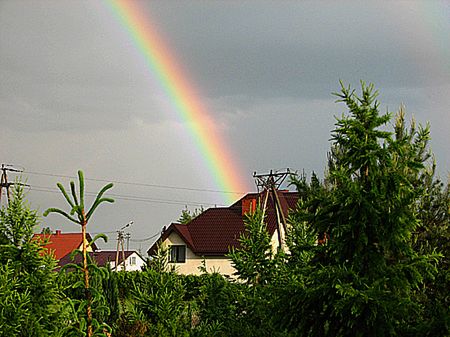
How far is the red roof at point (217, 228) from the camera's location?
39.3m

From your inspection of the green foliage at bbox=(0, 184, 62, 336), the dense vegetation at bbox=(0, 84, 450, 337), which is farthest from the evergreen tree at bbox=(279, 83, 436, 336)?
the green foliage at bbox=(0, 184, 62, 336)

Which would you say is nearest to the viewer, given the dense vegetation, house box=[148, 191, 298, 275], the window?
the dense vegetation

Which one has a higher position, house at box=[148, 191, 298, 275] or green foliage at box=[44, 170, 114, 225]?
house at box=[148, 191, 298, 275]

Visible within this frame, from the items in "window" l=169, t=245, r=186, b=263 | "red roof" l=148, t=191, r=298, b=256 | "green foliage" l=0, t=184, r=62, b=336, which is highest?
"red roof" l=148, t=191, r=298, b=256

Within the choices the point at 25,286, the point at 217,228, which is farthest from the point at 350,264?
the point at 217,228

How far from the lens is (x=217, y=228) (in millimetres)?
41031

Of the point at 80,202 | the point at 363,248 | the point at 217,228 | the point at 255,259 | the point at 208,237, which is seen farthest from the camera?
the point at 217,228

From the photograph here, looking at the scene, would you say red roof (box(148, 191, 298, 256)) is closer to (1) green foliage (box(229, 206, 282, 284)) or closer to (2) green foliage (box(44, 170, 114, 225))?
(1) green foliage (box(229, 206, 282, 284))

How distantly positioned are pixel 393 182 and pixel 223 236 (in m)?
34.1

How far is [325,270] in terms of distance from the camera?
6.00m

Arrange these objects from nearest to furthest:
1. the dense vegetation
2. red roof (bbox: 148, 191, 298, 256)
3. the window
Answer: the dense vegetation, red roof (bbox: 148, 191, 298, 256), the window

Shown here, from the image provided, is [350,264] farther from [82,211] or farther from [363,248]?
[82,211]

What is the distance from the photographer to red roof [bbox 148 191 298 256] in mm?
39281

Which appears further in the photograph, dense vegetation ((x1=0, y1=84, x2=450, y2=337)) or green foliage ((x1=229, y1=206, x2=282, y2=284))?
green foliage ((x1=229, y1=206, x2=282, y2=284))
